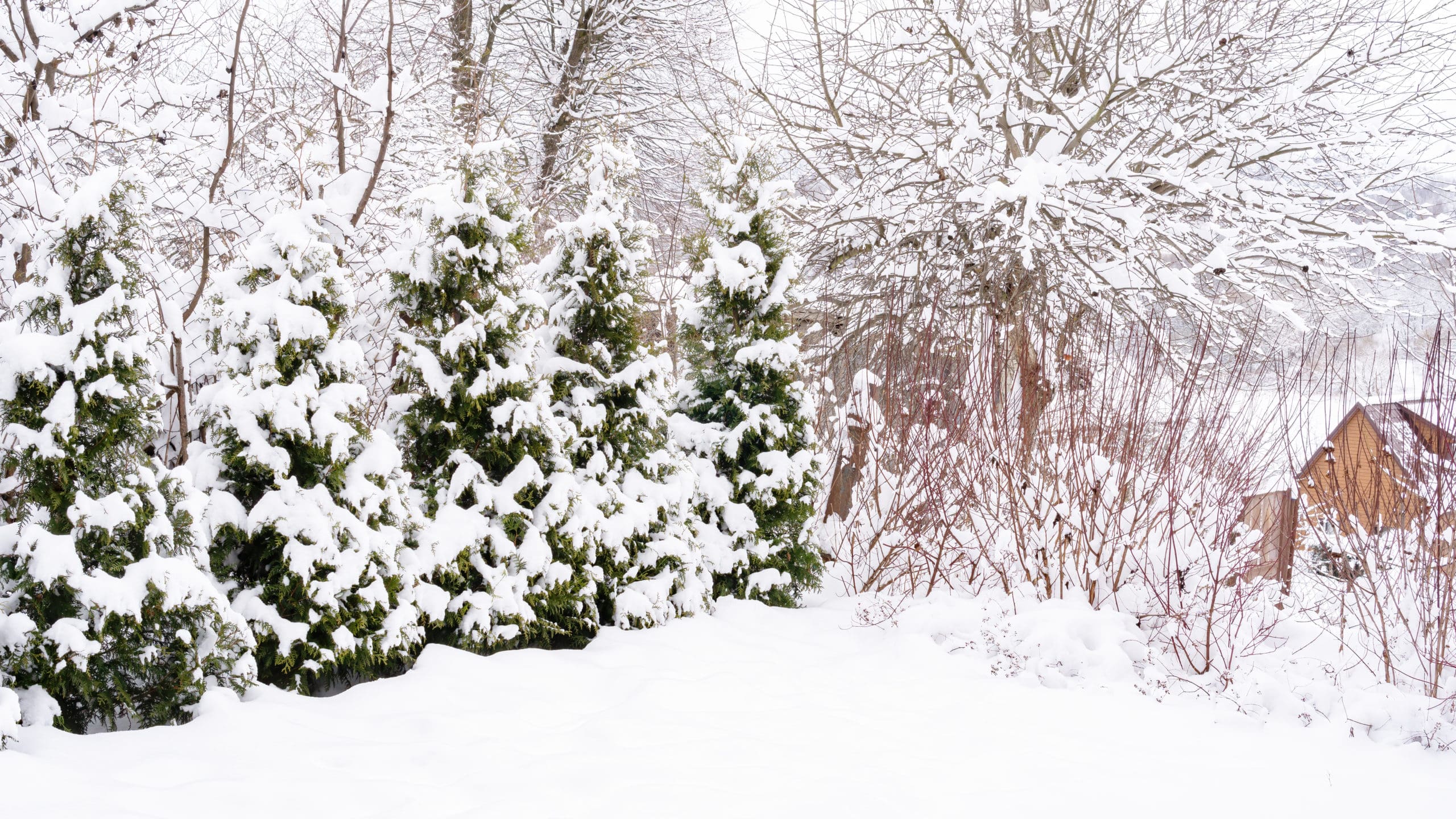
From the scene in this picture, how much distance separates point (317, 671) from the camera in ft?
9.68

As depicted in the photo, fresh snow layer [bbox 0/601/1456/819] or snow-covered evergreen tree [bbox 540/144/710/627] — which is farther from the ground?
snow-covered evergreen tree [bbox 540/144/710/627]

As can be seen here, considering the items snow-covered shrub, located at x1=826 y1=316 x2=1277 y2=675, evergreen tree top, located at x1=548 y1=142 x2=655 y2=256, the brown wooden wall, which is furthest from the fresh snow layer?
evergreen tree top, located at x1=548 y1=142 x2=655 y2=256

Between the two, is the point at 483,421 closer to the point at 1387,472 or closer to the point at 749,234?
the point at 749,234

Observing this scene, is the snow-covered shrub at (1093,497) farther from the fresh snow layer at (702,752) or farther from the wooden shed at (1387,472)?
the fresh snow layer at (702,752)

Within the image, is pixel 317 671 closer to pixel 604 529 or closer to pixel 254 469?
pixel 254 469

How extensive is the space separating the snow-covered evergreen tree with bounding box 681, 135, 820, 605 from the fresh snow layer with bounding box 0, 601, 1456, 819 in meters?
1.10

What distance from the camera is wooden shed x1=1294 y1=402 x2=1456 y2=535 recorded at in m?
3.51

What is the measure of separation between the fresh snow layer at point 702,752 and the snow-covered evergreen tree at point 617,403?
0.46 metres

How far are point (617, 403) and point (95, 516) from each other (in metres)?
2.31

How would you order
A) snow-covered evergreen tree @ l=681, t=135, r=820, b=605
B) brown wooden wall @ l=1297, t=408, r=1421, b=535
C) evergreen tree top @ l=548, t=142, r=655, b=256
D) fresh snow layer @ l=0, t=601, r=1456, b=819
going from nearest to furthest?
fresh snow layer @ l=0, t=601, r=1456, b=819 < brown wooden wall @ l=1297, t=408, r=1421, b=535 < evergreen tree top @ l=548, t=142, r=655, b=256 < snow-covered evergreen tree @ l=681, t=135, r=820, b=605

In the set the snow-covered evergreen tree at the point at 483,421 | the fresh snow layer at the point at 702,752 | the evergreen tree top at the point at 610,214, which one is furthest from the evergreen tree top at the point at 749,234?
the fresh snow layer at the point at 702,752

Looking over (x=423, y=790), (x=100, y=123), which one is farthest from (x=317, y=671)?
(x=100, y=123)

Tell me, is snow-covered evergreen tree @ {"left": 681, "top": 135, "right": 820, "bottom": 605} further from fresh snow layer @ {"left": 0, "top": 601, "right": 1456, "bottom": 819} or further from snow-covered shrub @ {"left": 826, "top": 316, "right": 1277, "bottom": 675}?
fresh snow layer @ {"left": 0, "top": 601, "right": 1456, "bottom": 819}

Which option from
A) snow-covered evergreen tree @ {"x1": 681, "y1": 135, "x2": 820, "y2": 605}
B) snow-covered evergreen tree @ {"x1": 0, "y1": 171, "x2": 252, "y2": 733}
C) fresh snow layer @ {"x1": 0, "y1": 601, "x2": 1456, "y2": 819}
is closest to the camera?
fresh snow layer @ {"x1": 0, "y1": 601, "x2": 1456, "y2": 819}
